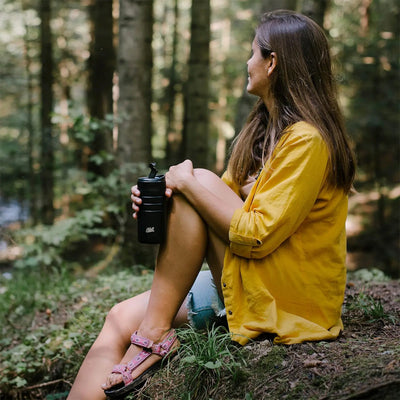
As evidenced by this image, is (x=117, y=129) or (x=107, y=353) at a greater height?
(x=117, y=129)

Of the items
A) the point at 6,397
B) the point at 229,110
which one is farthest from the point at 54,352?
the point at 229,110

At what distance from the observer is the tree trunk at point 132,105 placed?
5195 mm

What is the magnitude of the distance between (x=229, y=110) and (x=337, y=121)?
1526 cm

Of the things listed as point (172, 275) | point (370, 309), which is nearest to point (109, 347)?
point (172, 275)

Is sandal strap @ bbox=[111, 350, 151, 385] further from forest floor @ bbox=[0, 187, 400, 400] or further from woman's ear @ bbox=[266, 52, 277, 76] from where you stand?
woman's ear @ bbox=[266, 52, 277, 76]

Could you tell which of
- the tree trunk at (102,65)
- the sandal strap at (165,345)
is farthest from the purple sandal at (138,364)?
the tree trunk at (102,65)

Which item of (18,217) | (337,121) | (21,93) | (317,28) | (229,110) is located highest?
(317,28)

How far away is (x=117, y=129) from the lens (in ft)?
17.8

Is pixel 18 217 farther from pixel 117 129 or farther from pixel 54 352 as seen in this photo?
pixel 54 352

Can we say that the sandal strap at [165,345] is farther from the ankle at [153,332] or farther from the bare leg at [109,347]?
the bare leg at [109,347]

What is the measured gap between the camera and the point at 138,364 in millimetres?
2355

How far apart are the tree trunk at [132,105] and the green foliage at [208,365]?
9.38 feet

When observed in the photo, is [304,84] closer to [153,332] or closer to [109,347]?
[153,332]

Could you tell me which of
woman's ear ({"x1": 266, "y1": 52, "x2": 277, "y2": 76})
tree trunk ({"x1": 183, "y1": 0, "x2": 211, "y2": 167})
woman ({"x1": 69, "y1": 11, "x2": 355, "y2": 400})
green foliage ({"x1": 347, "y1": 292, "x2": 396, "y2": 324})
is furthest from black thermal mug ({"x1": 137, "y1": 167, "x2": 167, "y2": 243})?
tree trunk ({"x1": 183, "y1": 0, "x2": 211, "y2": 167})
